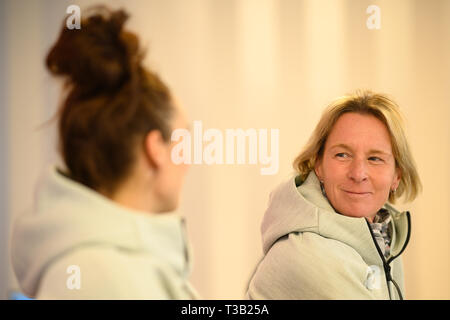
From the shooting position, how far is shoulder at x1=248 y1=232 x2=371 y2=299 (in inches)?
63.5

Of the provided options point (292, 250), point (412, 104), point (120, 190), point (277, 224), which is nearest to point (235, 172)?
point (277, 224)

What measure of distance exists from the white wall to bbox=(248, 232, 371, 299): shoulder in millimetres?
184

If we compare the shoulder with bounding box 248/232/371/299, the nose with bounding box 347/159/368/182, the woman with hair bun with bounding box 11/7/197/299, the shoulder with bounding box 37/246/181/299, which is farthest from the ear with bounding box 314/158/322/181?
the shoulder with bounding box 37/246/181/299

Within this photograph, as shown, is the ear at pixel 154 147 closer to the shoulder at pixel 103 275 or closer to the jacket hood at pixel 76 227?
the jacket hood at pixel 76 227

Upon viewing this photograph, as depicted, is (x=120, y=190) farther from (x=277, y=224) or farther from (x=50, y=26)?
(x=50, y=26)

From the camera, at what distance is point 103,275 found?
1369 millimetres

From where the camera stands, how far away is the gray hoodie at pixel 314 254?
1.62 m

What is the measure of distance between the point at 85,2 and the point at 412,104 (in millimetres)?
1297

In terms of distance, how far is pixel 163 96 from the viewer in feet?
5.18

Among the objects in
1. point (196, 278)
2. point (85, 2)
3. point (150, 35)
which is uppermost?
point (85, 2)

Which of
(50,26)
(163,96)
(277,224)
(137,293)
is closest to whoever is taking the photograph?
(137,293)

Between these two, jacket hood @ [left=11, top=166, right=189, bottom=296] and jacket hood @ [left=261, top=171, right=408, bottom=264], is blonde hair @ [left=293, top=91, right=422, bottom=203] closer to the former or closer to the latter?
jacket hood @ [left=261, top=171, right=408, bottom=264]

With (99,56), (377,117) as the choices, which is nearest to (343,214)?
(377,117)

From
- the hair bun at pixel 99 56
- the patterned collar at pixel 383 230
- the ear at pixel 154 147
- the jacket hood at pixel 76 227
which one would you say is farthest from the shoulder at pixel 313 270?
the hair bun at pixel 99 56
